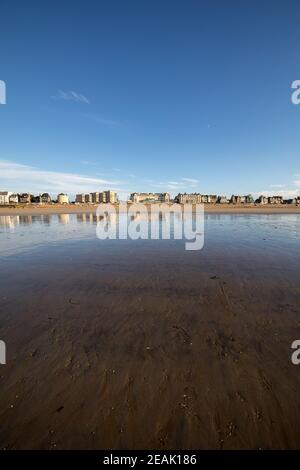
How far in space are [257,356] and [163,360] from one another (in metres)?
1.65

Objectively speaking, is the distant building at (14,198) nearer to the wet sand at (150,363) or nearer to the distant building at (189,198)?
the distant building at (189,198)

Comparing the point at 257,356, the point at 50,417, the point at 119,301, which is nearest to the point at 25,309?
the point at 119,301

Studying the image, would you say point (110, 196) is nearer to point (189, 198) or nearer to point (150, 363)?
point (189, 198)

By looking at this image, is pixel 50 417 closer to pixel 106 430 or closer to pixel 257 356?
pixel 106 430

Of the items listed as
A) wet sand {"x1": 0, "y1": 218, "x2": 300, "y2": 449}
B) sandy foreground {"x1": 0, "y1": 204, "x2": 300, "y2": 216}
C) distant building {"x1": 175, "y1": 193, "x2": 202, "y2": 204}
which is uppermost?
distant building {"x1": 175, "y1": 193, "x2": 202, "y2": 204}

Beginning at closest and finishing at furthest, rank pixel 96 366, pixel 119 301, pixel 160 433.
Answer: pixel 160 433
pixel 96 366
pixel 119 301

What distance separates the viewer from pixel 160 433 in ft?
9.35

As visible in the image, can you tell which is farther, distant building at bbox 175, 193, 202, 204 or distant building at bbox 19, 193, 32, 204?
distant building at bbox 175, 193, 202, 204

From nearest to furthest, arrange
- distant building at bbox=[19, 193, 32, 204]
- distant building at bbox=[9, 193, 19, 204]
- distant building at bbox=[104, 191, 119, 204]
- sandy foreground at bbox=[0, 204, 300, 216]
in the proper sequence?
sandy foreground at bbox=[0, 204, 300, 216] → distant building at bbox=[9, 193, 19, 204] → distant building at bbox=[19, 193, 32, 204] → distant building at bbox=[104, 191, 119, 204]

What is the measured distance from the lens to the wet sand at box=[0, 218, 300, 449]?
287 cm

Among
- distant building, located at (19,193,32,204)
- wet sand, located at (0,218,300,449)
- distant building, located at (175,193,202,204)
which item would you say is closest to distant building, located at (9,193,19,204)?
distant building, located at (19,193,32,204)

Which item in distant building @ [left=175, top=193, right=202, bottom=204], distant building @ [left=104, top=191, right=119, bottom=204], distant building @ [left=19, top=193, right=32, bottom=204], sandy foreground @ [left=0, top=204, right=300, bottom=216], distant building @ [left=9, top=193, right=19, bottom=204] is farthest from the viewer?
distant building @ [left=104, top=191, right=119, bottom=204]

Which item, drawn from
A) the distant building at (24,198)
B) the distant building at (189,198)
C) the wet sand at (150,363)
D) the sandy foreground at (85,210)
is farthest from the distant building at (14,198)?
the wet sand at (150,363)

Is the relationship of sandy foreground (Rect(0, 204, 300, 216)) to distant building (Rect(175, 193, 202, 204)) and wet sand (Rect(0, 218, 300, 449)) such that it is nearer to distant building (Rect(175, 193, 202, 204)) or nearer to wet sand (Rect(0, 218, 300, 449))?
wet sand (Rect(0, 218, 300, 449))
